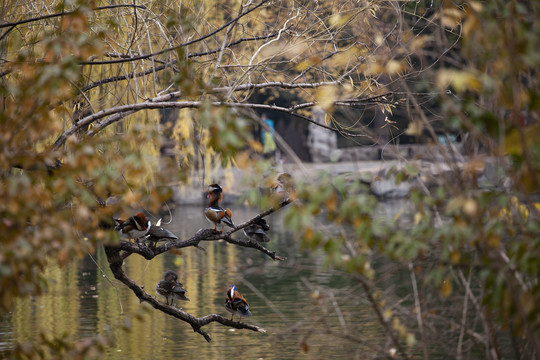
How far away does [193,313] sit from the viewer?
11.0m

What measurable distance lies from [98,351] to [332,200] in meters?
1.38

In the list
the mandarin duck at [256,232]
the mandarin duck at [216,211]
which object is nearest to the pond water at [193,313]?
the mandarin duck at [256,232]

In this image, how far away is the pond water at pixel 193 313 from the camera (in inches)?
347

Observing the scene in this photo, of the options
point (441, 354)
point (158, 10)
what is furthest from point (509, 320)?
point (441, 354)

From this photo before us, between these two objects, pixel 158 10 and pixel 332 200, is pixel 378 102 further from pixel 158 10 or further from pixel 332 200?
pixel 332 200

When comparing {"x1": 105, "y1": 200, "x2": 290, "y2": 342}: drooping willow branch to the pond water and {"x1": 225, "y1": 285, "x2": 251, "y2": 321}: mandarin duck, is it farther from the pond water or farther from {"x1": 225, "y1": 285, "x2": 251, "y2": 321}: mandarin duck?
{"x1": 225, "y1": 285, "x2": 251, "y2": 321}: mandarin duck

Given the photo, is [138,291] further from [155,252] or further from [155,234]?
[155,234]

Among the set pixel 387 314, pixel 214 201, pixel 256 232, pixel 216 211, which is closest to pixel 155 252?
pixel 216 211

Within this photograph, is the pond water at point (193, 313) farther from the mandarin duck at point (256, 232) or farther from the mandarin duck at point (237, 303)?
the mandarin duck at point (237, 303)

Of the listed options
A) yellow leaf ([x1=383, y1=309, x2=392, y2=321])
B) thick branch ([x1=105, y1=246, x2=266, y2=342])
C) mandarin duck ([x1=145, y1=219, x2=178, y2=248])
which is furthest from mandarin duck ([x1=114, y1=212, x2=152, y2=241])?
yellow leaf ([x1=383, y1=309, x2=392, y2=321])

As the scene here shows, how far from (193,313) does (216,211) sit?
5.00 metres

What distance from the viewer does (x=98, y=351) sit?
346cm

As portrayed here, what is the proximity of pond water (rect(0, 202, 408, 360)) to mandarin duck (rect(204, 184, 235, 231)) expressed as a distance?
419 millimetres

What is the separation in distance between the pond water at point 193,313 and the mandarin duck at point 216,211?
42 cm
